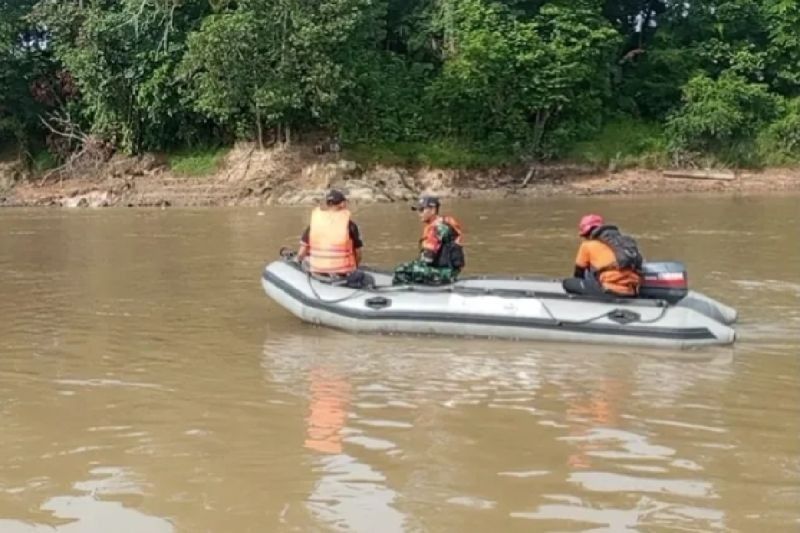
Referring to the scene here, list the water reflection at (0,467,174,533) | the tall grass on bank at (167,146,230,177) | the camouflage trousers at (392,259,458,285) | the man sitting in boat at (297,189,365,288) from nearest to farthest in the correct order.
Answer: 1. the water reflection at (0,467,174,533)
2. the camouflage trousers at (392,259,458,285)
3. the man sitting in boat at (297,189,365,288)
4. the tall grass on bank at (167,146,230,177)

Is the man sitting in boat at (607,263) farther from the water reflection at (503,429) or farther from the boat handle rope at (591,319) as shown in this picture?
the water reflection at (503,429)

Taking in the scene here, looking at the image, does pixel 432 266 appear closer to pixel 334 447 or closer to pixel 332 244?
pixel 332 244

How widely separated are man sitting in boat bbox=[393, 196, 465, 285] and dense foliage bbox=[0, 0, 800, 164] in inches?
659

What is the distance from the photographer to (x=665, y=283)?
310 inches

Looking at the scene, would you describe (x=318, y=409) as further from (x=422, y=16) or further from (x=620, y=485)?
(x=422, y=16)

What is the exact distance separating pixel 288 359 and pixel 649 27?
29.2 metres

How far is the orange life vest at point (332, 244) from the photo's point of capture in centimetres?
877

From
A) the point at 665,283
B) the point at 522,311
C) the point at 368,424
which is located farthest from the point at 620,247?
the point at 368,424

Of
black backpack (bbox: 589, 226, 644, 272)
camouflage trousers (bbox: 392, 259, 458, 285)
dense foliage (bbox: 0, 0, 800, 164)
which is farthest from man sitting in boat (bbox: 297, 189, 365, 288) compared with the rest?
dense foliage (bbox: 0, 0, 800, 164)

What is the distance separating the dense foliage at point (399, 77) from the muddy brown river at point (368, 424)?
1550 centimetres

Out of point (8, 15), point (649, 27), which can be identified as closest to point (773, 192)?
point (649, 27)

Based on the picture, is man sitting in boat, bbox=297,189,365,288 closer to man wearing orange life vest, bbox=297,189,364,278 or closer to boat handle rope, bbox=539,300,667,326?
man wearing orange life vest, bbox=297,189,364,278

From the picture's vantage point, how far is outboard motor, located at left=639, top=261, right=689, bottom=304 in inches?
309

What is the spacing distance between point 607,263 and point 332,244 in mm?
2447
